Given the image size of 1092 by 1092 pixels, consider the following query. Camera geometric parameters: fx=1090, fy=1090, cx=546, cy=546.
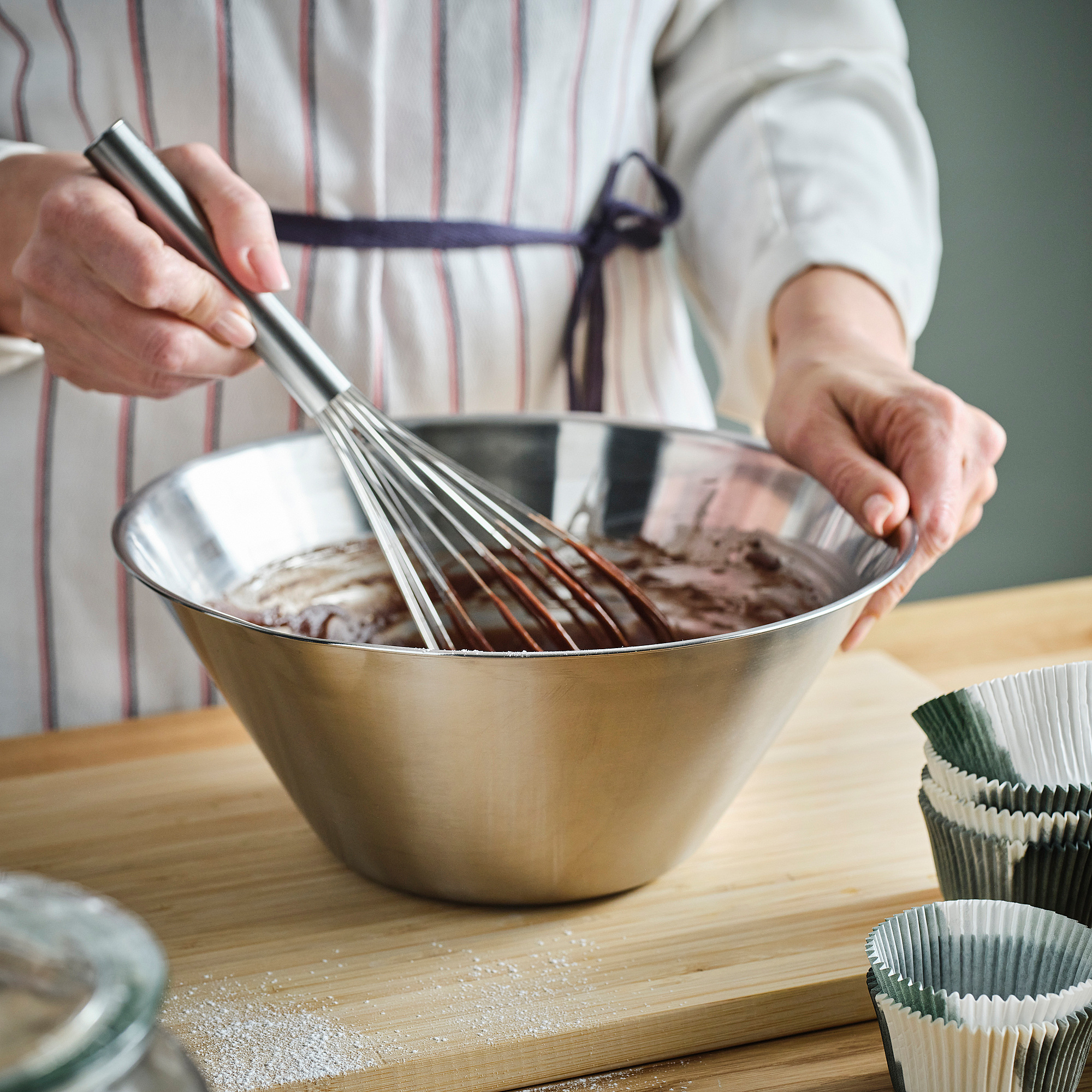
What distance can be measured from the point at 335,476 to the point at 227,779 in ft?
0.52

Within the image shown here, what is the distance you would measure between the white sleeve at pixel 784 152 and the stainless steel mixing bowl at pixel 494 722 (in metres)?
0.23

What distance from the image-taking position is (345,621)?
0.50 m

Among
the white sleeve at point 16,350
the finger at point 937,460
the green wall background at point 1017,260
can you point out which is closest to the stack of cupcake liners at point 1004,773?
the finger at point 937,460

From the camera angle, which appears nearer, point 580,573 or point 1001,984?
point 1001,984

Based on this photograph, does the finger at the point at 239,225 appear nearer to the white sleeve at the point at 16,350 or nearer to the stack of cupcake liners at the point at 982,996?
the white sleeve at the point at 16,350

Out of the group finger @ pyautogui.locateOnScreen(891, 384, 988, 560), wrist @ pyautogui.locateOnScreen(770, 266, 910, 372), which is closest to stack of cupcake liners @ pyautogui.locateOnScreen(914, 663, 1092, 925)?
finger @ pyautogui.locateOnScreen(891, 384, 988, 560)

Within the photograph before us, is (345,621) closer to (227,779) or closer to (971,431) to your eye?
(227,779)

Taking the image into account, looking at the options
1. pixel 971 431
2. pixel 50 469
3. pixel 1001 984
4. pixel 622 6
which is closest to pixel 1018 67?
pixel 622 6

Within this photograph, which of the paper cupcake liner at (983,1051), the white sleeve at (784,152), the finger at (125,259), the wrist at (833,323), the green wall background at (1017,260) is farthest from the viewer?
the green wall background at (1017,260)

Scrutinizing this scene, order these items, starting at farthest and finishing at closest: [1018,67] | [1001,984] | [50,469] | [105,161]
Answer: [1018,67], [50,469], [105,161], [1001,984]

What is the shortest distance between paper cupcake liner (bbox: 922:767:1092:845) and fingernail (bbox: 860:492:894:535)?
0.13 meters

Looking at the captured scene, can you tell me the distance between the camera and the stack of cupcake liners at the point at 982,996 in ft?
0.92

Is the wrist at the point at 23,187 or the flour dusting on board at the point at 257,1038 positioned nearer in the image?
the flour dusting on board at the point at 257,1038

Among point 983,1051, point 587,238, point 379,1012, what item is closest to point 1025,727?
point 983,1051
